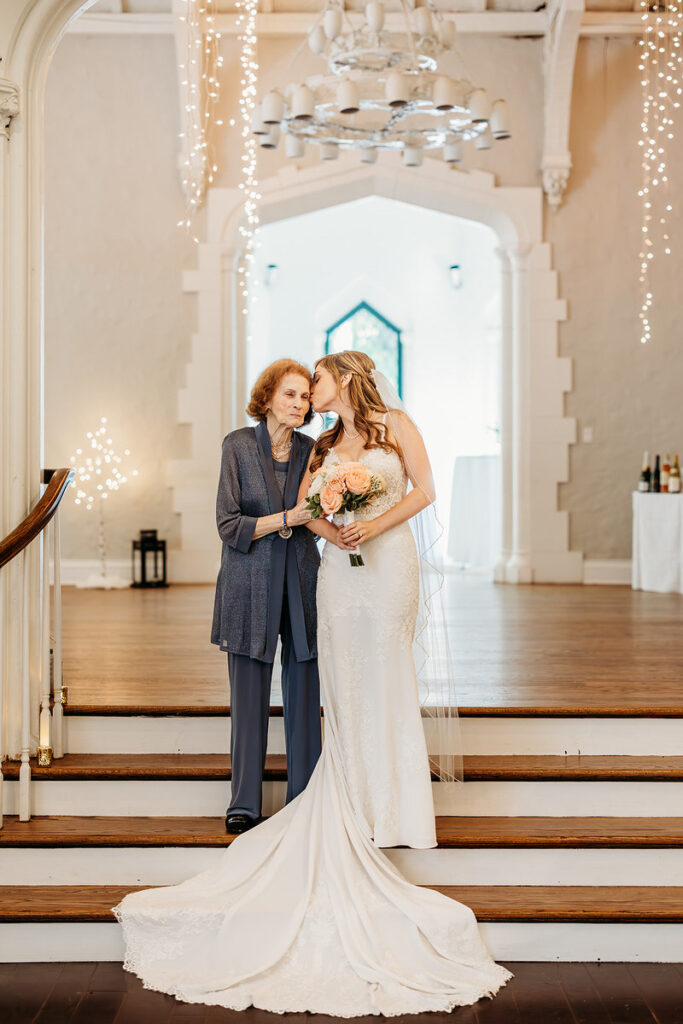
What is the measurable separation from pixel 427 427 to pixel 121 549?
5377 millimetres

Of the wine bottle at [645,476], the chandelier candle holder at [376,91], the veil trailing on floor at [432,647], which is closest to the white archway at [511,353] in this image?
the wine bottle at [645,476]

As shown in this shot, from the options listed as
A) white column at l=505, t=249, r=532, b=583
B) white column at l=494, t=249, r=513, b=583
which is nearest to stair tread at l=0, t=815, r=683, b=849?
white column at l=505, t=249, r=532, b=583

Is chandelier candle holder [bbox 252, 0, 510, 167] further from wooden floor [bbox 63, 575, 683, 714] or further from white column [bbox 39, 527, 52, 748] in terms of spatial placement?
white column [bbox 39, 527, 52, 748]

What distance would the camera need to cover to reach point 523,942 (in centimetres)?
343

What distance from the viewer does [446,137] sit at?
24.3ft

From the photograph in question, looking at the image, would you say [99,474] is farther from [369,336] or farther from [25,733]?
[25,733]

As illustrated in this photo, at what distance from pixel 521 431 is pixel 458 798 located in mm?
6328

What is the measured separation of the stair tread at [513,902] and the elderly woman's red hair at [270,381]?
1.68 metres

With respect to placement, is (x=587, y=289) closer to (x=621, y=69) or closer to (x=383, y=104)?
(x=621, y=69)

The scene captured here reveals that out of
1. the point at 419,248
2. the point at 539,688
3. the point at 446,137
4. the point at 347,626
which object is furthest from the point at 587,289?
the point at 347,626

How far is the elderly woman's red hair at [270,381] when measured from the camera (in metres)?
3.64

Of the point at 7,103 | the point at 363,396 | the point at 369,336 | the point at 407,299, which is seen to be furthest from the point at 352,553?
the point at 369,336

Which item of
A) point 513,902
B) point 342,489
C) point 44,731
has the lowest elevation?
point 513,902

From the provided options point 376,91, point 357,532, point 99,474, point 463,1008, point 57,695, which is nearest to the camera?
Result: point 463,1008
